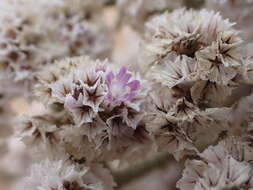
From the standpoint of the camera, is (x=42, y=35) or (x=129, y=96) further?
(x=42, y=35)

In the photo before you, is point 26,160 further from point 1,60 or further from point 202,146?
point 202,146

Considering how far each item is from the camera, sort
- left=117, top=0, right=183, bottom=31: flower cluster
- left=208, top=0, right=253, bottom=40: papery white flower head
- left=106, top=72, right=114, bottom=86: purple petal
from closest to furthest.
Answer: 1. left=106, top=72, right=114, bottom=86: purple petal
2. left=208, top=0, right=253, bottom=40: papery white flower head
3. left=117, top=0, right=183, bottom=31: flower cluster

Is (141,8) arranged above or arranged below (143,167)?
above

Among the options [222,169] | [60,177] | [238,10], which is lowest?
[222,169]

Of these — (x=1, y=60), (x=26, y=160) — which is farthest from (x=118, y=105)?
(x=26, y=160)

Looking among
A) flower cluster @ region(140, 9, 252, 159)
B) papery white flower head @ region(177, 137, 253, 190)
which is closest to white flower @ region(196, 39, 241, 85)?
flower cluster @ region(140, 9, 252, 159)

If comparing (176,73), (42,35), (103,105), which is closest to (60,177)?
(103,105)

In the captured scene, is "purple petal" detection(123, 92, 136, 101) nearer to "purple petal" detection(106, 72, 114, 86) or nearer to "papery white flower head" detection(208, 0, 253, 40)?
"purple petal" detection(106, 72, 114, 86)

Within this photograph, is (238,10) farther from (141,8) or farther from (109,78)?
(109,78)
